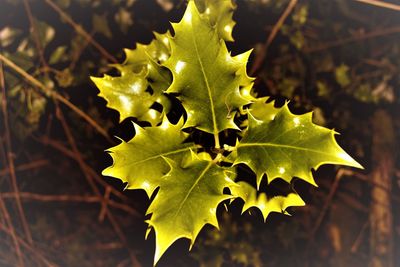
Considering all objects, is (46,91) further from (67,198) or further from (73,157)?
(67,198)

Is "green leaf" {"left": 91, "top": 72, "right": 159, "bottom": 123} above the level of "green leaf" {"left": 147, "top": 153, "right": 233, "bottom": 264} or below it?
above

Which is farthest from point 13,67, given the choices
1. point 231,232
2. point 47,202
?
point 231,232

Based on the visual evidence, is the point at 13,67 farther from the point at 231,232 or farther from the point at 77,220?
the point at 231,232

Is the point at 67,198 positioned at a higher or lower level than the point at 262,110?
lower

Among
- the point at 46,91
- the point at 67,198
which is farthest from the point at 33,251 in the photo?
the point at 46,91

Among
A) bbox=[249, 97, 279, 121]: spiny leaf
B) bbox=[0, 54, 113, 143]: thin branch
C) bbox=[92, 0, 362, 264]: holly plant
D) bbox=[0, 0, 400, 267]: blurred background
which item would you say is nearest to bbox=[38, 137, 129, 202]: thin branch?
bbox=[0, 0, 400, 267]: blurred background

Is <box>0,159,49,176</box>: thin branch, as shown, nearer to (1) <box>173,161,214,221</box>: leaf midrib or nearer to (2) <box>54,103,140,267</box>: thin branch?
(2) <box>54,103,140,267</box>: thin branch

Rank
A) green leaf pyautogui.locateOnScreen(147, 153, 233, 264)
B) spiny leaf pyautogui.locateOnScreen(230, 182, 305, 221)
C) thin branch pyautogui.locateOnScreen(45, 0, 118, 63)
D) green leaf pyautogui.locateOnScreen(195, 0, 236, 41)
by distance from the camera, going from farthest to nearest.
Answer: thin branch pyautogui.locateOnScreen(45, 0, 118, 63), green leaf pyautogui.locateOnScreen(195, 0, 236, 41), spiny leaf pyautogui.locateOnScreen(230, 182, 305, 221), green leaf pyautogui.locateOnScreen(147, 153, 233, 264)

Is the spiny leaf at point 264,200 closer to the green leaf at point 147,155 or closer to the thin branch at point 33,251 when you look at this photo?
the green leaf at point 147,155
